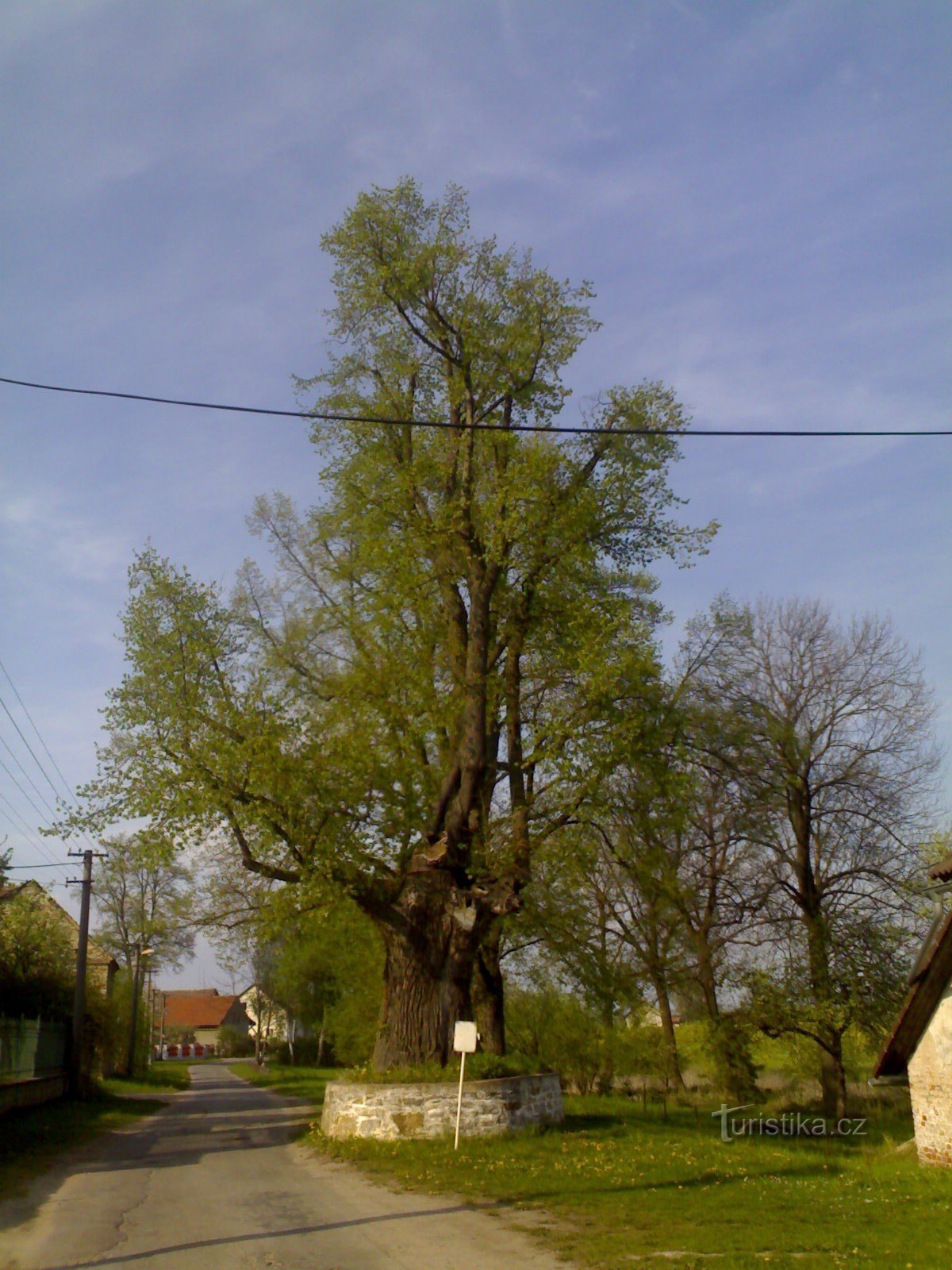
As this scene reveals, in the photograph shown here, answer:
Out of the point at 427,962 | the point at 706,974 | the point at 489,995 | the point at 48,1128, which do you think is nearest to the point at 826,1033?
the point at 706,974

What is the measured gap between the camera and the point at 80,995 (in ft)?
99.1

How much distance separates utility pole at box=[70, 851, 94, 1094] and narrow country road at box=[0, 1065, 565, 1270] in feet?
45.5

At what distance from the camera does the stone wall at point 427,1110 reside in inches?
636

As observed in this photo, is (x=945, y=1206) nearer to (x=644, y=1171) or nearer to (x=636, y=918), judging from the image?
(x=644, y=1171)

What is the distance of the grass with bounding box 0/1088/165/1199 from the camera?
14500 mm

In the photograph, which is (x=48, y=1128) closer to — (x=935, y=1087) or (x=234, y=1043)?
(x=935, y=1087)

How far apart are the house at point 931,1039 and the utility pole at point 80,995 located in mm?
23208

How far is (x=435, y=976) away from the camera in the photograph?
18.2 meters

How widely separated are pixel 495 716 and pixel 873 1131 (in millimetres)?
14113

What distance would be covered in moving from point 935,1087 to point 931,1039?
0.65 meters

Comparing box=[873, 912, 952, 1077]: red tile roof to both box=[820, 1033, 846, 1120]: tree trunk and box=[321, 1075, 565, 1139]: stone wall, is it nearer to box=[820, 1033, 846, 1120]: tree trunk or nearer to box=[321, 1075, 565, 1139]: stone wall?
box=[321, 1075, 565, 1139]: stone wall

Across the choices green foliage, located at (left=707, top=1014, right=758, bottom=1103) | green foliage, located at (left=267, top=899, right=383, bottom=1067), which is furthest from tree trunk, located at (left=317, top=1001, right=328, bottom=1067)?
green foliage, located at (left=707, top=1014, right=758, bottom=1103)

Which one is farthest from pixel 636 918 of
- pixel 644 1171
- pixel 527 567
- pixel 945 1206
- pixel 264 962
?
pixel 264 962

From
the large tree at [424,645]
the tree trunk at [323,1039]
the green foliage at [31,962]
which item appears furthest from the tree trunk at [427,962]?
the tree trunk at [323,1039]
